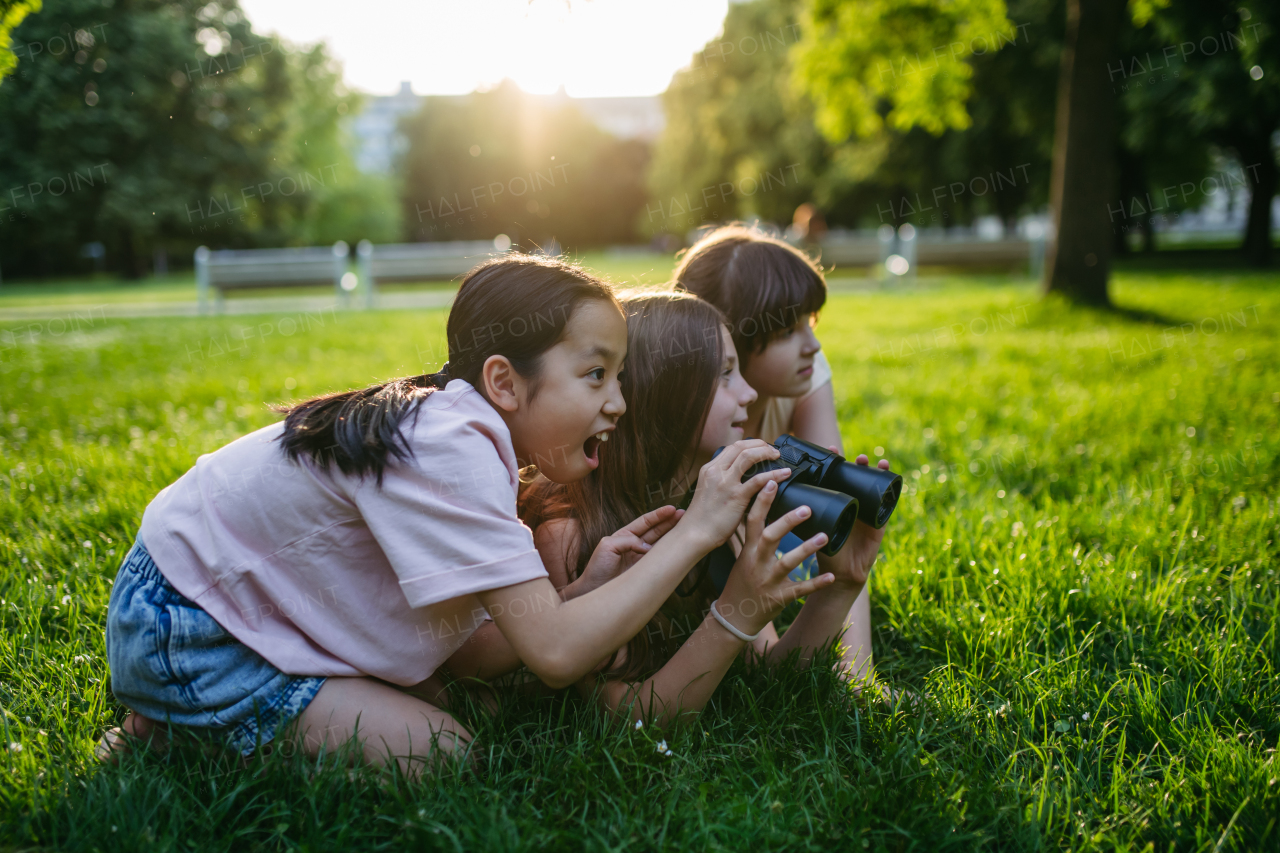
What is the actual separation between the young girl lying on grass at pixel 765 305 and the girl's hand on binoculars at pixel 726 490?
2.58 feet

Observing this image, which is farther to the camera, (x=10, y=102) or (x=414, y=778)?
(x=10, y=102)

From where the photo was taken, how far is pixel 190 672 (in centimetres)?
156

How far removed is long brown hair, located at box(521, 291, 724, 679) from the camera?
1.98m

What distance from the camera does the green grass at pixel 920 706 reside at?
1447 mm

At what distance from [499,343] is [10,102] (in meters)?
14.9

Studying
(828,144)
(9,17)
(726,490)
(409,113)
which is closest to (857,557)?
(726,490)

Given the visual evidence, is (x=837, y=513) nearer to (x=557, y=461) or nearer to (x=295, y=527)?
(x=557, y=461)

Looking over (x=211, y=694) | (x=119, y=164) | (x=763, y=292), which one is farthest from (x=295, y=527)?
(x=119, y=164)

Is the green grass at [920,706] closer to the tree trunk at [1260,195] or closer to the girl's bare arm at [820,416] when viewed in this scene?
the girl's bare arm at [820,416]

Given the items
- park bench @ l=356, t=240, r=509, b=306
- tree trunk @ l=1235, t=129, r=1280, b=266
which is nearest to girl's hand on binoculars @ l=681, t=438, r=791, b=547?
park bench @ l=356, t=240, r=509, b=306

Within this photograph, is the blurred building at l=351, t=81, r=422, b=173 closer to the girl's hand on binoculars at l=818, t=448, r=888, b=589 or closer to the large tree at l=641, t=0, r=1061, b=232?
the large tree at l=641, t=0, r=1061, b=232

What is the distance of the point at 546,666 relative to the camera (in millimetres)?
1443

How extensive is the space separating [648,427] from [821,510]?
55 centimetres

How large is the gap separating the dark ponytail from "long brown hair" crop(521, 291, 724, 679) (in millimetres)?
253
